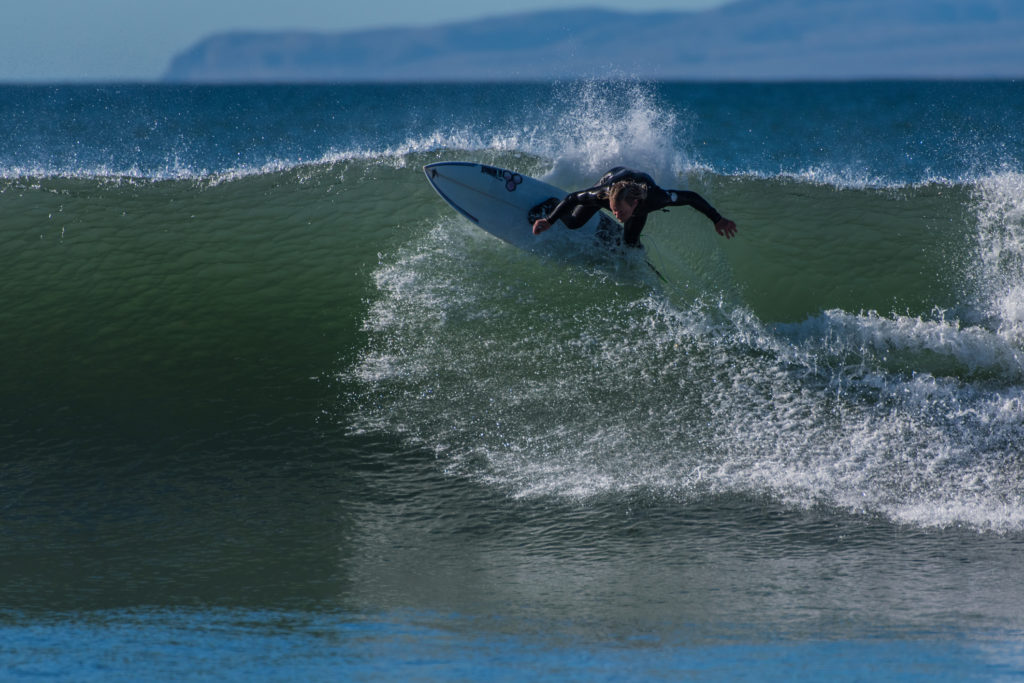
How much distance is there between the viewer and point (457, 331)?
6.09 metres

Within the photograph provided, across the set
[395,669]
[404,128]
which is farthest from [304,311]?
[404,128]

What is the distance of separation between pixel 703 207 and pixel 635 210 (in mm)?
540

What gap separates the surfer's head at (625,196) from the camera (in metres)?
6.16

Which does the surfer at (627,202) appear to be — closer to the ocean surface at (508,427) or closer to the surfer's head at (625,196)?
the surfer's head at (625,196)

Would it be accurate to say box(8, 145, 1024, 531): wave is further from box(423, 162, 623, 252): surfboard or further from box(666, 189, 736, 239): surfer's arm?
box(666, 189, 736, 239): surfer's arm

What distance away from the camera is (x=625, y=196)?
6.20 meters

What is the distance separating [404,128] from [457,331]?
19558mm

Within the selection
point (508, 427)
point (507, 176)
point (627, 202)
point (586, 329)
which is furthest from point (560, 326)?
point (507, 176)

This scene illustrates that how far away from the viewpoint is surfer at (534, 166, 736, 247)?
6.09m

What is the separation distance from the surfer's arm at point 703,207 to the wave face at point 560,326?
65 cm

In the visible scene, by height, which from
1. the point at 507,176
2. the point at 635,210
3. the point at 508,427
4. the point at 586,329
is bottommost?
the point at 508,427

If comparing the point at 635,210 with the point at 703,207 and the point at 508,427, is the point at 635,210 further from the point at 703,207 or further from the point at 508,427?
the point at 508,427

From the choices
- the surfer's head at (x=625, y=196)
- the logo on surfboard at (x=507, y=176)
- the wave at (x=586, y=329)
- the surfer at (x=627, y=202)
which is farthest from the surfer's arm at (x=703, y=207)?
the logo on surfboard at (x=507, y=176)

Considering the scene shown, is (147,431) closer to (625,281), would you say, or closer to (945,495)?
(625,281)
